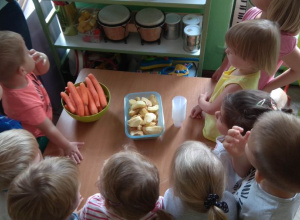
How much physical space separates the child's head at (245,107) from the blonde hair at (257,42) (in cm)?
17

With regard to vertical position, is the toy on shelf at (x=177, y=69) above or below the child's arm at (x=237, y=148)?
below

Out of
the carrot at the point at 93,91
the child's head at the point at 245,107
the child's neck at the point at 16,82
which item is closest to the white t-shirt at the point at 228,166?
the child's head at the point at 245,107

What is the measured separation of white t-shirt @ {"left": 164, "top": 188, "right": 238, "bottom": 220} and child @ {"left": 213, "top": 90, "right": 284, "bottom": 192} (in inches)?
6.2

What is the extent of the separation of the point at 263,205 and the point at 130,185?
0.40 metres

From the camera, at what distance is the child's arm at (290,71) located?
3.86ft

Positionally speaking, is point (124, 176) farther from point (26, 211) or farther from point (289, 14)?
point (289, 14)

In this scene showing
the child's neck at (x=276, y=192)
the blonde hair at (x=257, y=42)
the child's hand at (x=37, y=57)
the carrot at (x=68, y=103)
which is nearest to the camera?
the child's neck at (x=276, y=192)

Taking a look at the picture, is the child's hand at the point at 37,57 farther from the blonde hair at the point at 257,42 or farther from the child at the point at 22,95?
the blonde hair at the point at 257,42

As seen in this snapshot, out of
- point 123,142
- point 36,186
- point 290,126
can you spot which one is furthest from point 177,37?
point 36,186

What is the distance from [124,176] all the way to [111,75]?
88 cm

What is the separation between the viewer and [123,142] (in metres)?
1.19

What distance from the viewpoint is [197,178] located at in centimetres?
71

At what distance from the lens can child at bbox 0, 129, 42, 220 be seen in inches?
32.3

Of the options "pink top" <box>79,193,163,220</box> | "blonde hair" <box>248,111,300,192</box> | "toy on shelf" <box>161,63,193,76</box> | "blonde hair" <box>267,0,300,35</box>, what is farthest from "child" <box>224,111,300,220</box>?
"toy on shelf" <box>161,63,193,76</box>
